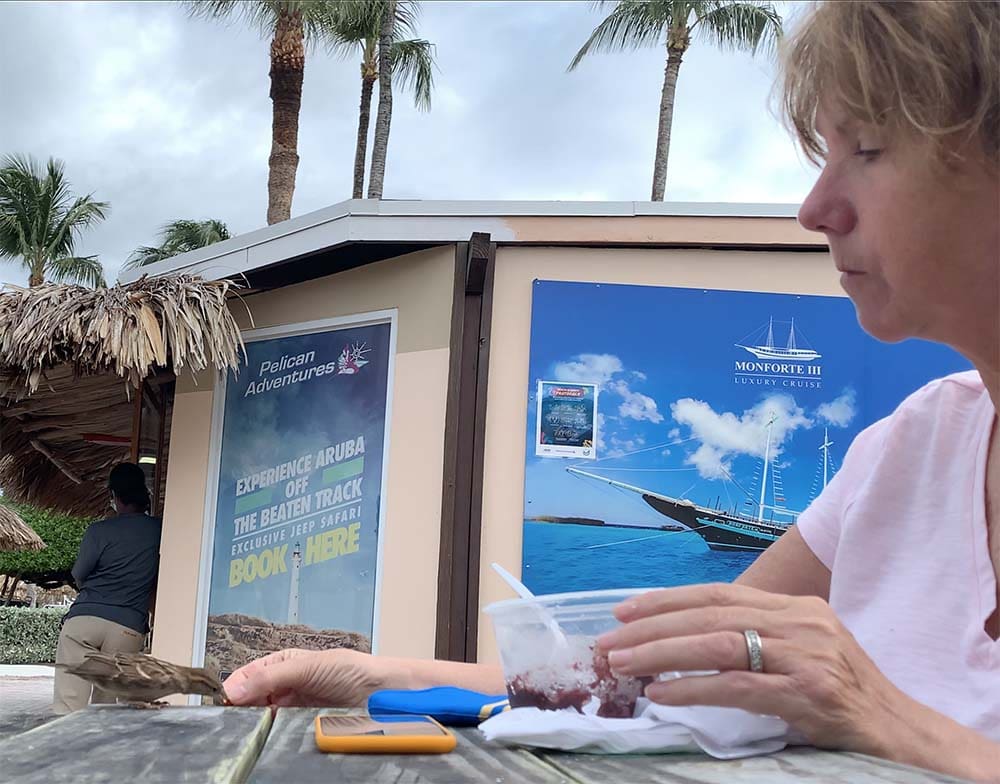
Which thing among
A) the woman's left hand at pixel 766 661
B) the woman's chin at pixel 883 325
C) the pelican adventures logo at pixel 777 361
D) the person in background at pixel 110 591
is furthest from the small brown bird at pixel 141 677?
the person in background at pixel 110 591

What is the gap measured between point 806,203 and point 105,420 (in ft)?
26.6

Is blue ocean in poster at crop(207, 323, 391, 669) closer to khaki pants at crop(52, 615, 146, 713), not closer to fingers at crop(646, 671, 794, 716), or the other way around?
khaki pants at crop(52, 615, 146, 713)

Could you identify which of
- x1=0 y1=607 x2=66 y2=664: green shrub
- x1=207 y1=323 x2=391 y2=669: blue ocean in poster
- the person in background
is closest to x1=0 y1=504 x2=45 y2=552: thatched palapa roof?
x1=0 y1=607 x2=66 y2=664: green shrub

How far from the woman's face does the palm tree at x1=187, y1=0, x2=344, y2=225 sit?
14020 mm

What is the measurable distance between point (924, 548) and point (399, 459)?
4.45 meters

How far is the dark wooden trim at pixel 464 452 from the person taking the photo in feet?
17.1

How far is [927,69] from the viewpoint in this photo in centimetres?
102

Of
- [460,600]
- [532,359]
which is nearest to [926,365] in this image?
[532,359]

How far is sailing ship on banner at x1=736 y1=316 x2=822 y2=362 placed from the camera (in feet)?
18.1

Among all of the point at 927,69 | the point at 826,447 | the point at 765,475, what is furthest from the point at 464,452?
the point at 927,69

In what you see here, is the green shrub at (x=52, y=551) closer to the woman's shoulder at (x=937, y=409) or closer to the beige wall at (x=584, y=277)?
the beige wall at (x=584, y=277)

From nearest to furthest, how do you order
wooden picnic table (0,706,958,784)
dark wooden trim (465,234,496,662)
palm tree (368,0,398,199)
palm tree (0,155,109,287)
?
wooden picnic table (0,706,958,784), dark wooden trim (465,234,496,662), palm tree (368,0,398,199), palm tree (0,155,109,287)

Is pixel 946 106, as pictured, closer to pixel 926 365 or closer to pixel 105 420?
pixel 926 365

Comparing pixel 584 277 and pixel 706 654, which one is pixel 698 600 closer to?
pixel 706 654
